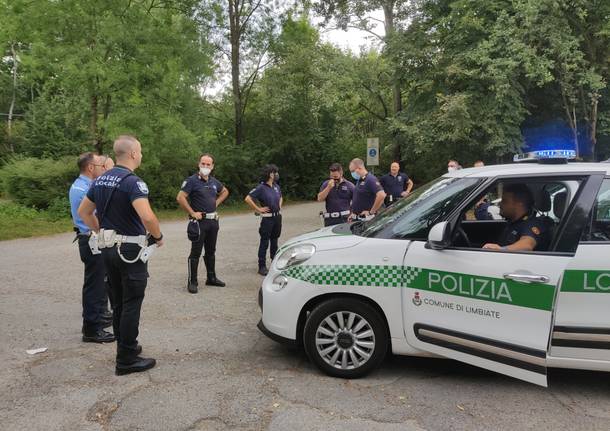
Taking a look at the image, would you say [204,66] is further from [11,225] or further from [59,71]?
[11,225]

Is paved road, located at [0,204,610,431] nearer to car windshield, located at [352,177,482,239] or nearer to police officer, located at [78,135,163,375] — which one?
police officer, located at [78,135,163,375]

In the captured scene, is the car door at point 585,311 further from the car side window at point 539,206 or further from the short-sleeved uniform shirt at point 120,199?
the short-sleeved uniform shirt at point 120,199

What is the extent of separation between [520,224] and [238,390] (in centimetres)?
258

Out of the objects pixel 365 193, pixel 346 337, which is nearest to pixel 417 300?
pixel 346 337

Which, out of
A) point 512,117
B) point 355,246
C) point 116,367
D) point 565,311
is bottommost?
point 116,367

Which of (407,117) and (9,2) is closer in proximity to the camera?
(9,2)

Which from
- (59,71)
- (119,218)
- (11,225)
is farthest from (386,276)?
(59,71)

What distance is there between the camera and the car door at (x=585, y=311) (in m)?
3.29

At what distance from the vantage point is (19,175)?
1661 cm

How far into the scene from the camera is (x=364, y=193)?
7.55 meters

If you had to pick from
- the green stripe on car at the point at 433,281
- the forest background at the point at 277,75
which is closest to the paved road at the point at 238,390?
the green stripe on car at the point at 433,281

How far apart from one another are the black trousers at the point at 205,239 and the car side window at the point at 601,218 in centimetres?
491

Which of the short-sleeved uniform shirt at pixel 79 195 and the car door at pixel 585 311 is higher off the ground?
the short-sleeved uniform shirt at pixel 79 195

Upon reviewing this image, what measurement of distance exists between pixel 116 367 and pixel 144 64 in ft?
45.8
